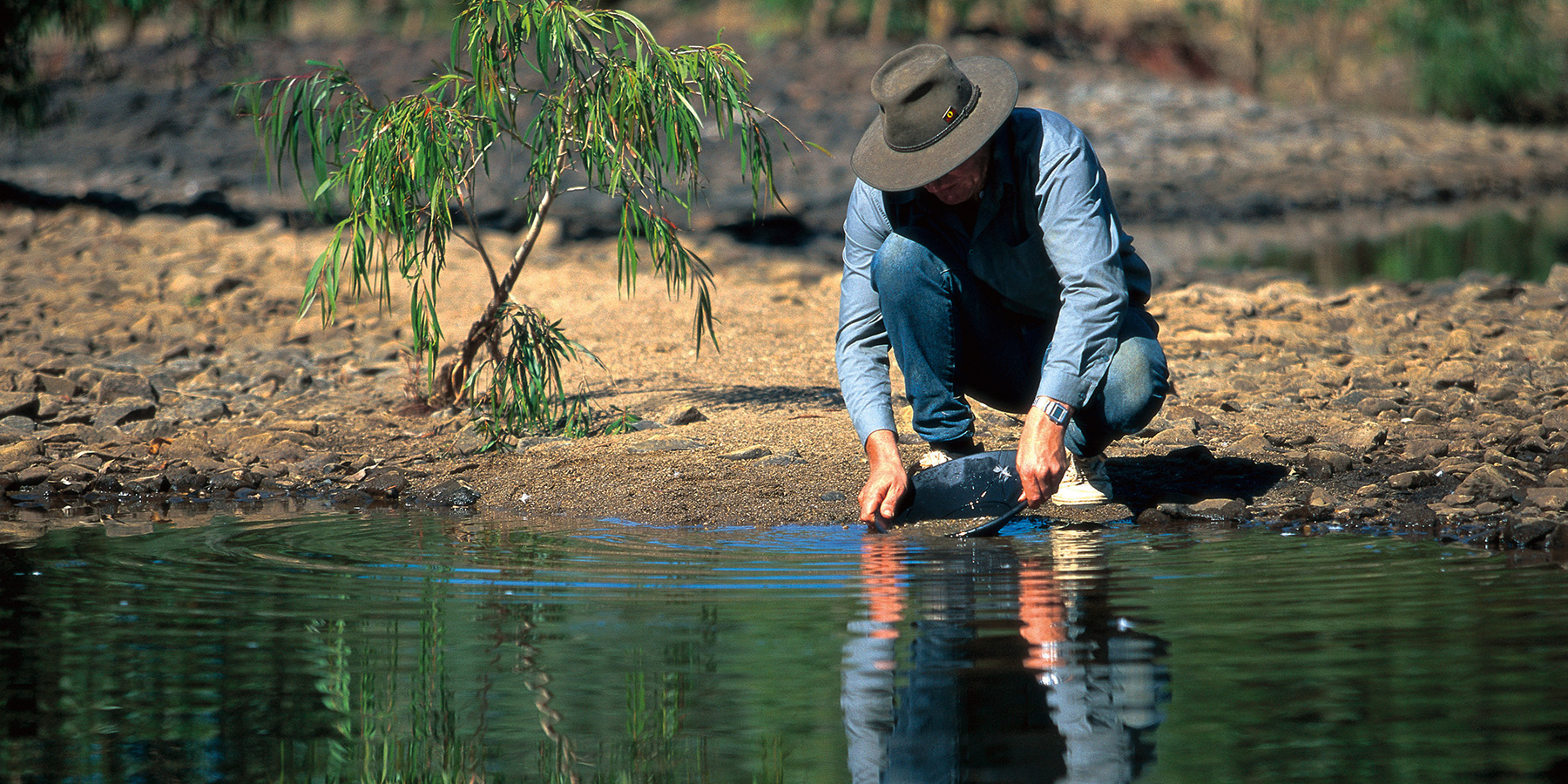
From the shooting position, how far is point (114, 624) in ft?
10.5

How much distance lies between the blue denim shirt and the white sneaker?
17.1 inches

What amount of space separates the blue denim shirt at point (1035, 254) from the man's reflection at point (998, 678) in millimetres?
498

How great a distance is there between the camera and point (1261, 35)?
26375 millimetres

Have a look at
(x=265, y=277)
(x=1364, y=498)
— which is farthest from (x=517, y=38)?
(x=265, y=277)

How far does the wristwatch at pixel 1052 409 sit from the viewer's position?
12.0ft

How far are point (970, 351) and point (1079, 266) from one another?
24.6 inches

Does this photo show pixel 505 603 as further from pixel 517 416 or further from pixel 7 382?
pixel 7 382

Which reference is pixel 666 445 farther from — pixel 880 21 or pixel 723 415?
pixel 880 21

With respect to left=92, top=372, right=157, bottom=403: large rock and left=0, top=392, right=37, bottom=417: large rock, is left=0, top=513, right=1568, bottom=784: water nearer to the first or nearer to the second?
left=0, top=392, right=37, bottom=417: large rock

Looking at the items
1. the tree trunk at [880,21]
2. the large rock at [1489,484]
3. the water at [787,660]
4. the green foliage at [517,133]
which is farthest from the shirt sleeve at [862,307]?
the tree trunk at [880,21]

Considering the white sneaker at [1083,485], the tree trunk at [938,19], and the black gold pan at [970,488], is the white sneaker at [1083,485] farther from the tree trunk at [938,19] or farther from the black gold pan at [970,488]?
the tree trunk at [938,19]

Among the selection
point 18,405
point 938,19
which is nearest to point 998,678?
point 18,405

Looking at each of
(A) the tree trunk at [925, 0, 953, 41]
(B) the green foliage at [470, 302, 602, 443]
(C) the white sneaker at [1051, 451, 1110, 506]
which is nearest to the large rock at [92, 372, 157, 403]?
(B) the green foliage at [470, 302, 602, 443]

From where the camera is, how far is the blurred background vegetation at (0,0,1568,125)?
2403 centimetres
